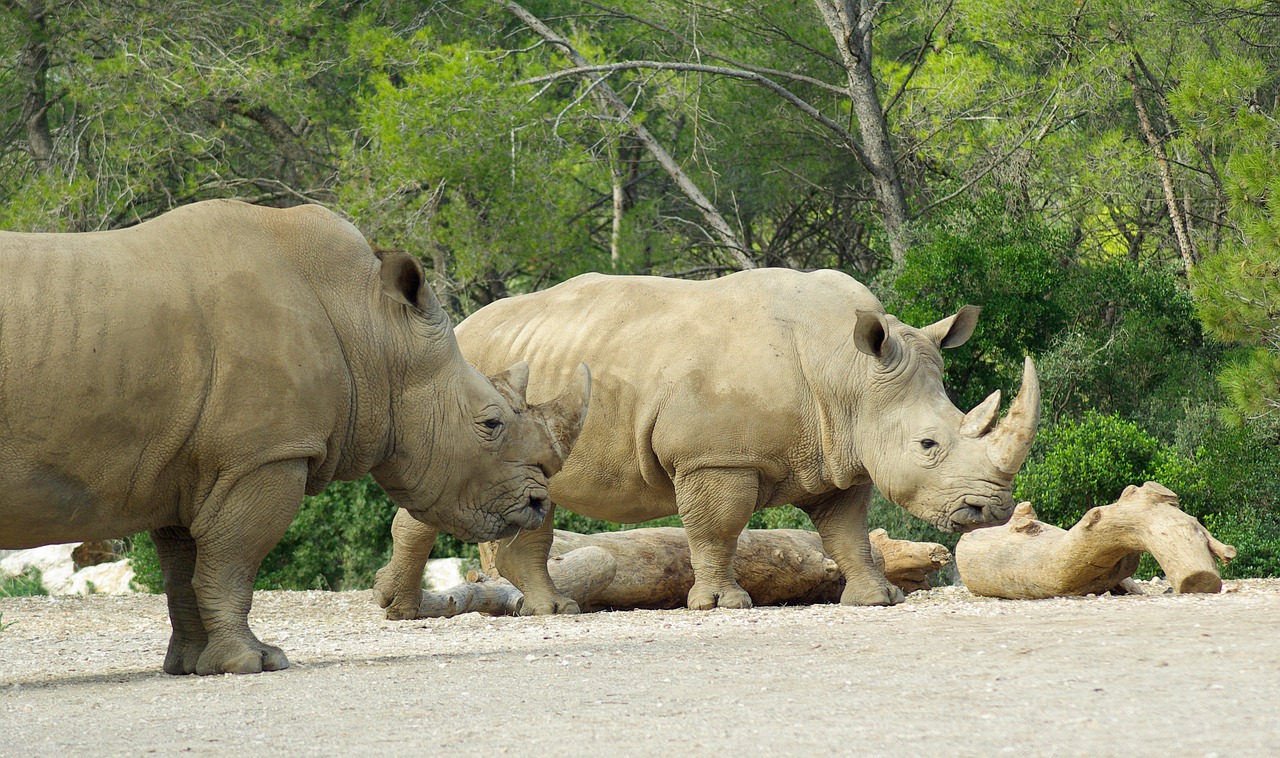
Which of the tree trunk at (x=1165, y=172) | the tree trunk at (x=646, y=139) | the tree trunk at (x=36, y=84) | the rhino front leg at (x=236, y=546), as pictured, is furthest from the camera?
the tree trunk at (x=646, y=139)

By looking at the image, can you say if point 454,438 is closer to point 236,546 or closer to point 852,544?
point 236,546

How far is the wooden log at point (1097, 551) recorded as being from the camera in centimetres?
907

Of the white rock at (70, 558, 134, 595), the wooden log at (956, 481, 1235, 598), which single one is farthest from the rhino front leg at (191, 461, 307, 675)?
the white rock at (70, 558, 134, 595)

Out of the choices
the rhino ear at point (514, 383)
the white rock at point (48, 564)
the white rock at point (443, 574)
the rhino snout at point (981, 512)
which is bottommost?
the white rock at point (48, 564)

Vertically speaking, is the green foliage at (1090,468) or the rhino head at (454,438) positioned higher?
the rhino head at (454,438)

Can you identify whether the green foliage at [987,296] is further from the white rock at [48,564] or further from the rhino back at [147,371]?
the rhino back at [147,371]

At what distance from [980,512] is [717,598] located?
1656 millimetres

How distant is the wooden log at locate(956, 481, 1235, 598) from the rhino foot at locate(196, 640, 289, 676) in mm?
5114

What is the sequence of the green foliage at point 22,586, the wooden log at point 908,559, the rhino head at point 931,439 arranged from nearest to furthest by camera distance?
1. the rhino head at point 931,439
2. the wooden log at point 908,559
3. the green foliage at point 22,586

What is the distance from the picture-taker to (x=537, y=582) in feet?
31.9

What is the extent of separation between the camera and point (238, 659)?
631 cm

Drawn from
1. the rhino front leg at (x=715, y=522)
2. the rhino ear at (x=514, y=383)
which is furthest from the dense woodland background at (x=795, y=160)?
the rhino ear at (x=514, y=383)

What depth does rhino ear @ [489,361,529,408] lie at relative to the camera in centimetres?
721

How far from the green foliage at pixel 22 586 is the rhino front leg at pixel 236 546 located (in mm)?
9753
